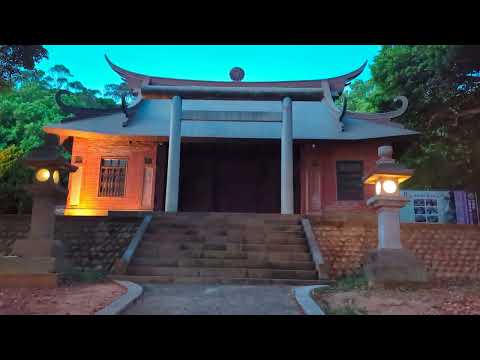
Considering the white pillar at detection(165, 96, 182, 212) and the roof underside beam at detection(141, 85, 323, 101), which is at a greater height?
the roof underside beam at detection(141, 85, 323, 101)

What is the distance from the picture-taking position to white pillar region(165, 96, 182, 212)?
1135 cm

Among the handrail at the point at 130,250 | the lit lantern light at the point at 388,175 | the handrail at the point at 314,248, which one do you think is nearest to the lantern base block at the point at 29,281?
the handrail at the point at 130,250

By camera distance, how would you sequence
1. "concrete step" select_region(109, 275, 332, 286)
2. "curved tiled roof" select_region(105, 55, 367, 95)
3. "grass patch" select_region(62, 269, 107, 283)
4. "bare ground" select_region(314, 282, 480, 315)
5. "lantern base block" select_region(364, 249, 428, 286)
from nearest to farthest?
"bare ground" select_region(314, 282, 480, 315) → "lantern base block" select_region(364, 249, 428, 286) → "grass patch" select_region(62, 269, 107, 283) → "concrete step" select_region(109, 275, 332, 286) → "curved tiled roof" select_region(105, 55, 367, 95)

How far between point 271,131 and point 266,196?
2864mm

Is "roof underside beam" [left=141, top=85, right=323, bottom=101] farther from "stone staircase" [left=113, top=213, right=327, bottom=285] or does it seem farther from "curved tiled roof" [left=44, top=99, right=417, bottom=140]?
"stone staircase" [left=113, top=213, right=327, bottom=285]

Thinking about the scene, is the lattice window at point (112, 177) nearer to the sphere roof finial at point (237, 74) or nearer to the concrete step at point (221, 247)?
the concrete step at point (221, 247)

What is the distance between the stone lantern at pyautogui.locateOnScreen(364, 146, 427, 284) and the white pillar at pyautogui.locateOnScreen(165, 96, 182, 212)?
583cm

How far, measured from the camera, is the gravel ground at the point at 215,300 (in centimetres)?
512


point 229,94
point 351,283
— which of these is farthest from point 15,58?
point 351,283

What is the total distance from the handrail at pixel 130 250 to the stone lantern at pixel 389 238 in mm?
4624

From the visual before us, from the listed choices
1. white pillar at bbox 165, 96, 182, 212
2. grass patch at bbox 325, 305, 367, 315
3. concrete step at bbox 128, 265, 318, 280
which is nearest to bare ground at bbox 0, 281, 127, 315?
concrete step at bbox 128, 265, 318, 280

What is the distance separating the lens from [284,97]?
12016mm

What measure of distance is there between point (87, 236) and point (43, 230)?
2511 millimetres
